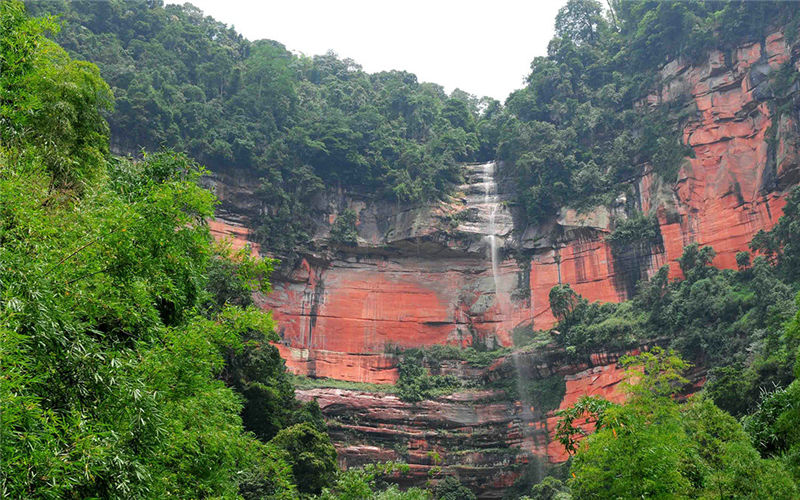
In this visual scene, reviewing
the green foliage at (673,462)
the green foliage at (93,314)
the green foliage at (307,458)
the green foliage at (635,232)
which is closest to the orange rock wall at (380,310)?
the green foliage at (635,232)

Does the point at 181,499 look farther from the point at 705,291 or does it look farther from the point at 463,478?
the point at 705,291

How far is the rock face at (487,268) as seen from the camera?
25.7 metres

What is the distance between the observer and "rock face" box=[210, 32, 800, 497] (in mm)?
25719

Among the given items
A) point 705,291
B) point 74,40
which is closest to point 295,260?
point 74,40

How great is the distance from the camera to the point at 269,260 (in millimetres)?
8969

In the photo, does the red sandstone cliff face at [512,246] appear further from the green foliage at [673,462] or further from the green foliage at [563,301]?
the green foliage at [673,462]

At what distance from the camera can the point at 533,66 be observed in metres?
36.9

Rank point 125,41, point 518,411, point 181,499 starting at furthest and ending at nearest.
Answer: point 125,41 < point 518,411 < point 181,499

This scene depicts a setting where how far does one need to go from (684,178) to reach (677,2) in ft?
30.2

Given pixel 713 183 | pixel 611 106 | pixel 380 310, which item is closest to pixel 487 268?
pixel 380 310

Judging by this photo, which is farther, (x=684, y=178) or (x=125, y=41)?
(x=125, y=41)

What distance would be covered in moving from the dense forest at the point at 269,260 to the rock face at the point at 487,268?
3.21 feet

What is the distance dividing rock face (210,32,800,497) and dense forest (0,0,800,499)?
98 cm

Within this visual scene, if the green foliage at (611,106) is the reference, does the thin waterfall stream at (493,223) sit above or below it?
below
